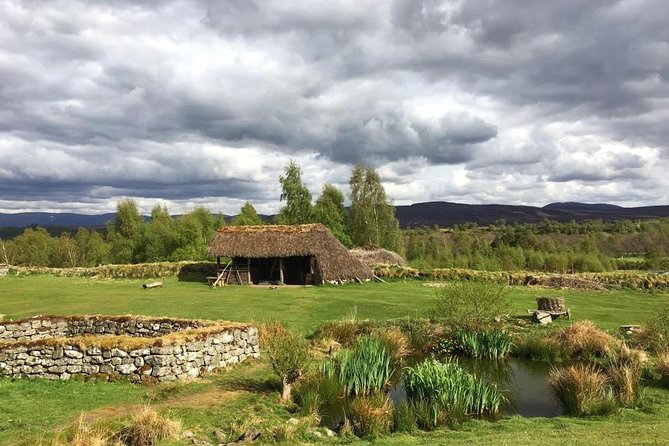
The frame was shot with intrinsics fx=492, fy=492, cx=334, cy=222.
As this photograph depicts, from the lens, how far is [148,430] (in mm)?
8867

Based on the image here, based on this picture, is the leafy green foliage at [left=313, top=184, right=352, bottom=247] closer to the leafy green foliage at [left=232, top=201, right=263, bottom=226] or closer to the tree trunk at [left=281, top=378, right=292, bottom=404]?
the leafy green foliage at [left=232, top=201, right=263, bottom=226]

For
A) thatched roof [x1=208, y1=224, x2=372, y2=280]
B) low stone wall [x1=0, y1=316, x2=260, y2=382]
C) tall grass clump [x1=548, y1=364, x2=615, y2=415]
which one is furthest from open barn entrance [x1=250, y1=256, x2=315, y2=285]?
tall grass clump [x1=548, y1=364, x2=615, y2=415]

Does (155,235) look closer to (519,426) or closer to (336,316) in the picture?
(336,316)

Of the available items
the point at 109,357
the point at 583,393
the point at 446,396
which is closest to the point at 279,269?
the point at 109,357

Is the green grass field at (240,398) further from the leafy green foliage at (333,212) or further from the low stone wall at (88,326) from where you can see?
the leafy green foliage at (333,212)

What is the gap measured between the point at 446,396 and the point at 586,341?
7.50 metres

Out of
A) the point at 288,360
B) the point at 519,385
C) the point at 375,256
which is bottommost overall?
the point at 519,385

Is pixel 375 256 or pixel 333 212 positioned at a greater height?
pixel 333 212

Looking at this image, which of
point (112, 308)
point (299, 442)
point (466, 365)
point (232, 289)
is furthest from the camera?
point (232, 289)

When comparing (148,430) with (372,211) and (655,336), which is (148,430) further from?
(372,211)

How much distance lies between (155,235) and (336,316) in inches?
1849

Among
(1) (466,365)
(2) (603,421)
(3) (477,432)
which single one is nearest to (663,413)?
(2) (603,421)

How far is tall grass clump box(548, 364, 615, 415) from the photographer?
431 inches

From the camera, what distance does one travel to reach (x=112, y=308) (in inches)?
932
